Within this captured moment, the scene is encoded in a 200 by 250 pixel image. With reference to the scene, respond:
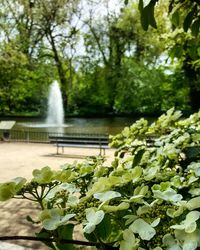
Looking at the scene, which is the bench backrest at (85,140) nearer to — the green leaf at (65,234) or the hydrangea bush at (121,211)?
the hydrangea bush at (121,211)

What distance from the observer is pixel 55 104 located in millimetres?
38750

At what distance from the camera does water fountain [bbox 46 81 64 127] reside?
123 ft

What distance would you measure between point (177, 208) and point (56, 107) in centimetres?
3774

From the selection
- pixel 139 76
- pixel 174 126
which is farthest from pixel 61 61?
pixel 174 126

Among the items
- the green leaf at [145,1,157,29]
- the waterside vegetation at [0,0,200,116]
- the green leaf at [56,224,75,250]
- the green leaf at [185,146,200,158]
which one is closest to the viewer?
the green leaf at [56,224,75,250]

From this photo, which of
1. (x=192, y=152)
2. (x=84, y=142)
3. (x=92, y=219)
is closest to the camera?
(x=92, y=219)

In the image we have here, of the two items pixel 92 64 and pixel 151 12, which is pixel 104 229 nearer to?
pixel 151 12

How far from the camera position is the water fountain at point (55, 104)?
37.3 meters

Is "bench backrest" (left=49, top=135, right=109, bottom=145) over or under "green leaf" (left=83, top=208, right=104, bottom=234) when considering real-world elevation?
under

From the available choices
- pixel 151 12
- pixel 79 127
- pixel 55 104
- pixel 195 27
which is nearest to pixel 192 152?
pixel 195 27

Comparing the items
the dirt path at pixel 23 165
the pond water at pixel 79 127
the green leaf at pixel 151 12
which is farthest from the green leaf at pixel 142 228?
the pond water at pixel 79 127

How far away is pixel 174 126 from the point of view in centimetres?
270

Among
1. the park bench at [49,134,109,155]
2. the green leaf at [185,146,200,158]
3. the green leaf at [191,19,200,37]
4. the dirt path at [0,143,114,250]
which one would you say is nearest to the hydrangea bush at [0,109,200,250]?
the green leaf at [185,146,200,158]

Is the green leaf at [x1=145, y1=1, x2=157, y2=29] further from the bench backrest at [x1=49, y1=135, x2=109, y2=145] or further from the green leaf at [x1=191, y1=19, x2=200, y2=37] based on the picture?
the bench backrest at [x1=49, y1=135, x2=109, y2=145]
